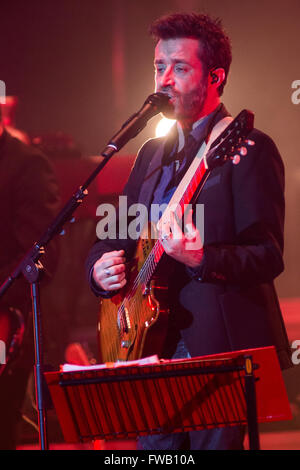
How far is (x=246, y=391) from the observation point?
1871 millimetres

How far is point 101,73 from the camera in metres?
7.13

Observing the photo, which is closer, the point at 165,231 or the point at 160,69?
the point at 165,231

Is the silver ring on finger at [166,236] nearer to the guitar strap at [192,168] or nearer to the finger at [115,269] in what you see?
the guitar strap at [192,168]

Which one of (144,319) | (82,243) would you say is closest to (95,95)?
(82,243)

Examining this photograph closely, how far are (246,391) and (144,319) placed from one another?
0.63m

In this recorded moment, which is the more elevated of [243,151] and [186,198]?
[243,151]

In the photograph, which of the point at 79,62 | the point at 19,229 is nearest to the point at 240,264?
the point at 19,229

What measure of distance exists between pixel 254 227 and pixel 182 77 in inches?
25.5

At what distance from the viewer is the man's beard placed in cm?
250

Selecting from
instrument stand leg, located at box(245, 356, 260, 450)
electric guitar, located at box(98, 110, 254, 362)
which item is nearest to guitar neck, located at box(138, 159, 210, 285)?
electric guitar, located at box(98, 110, 254, 362)

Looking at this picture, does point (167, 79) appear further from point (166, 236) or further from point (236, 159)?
point (166, 236)

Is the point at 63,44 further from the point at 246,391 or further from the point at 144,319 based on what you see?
the point at 246,391

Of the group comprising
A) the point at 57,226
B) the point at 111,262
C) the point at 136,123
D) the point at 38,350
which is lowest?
the point at 38,350

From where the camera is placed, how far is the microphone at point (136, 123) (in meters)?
2.25
